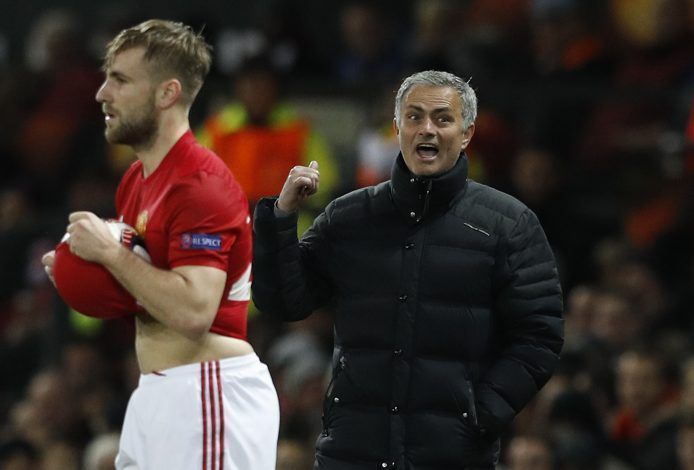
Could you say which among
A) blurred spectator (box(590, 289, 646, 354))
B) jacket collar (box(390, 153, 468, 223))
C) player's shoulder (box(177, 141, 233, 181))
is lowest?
blurred spectator (box(590, 289, 646, 354))

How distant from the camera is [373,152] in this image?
9773mm

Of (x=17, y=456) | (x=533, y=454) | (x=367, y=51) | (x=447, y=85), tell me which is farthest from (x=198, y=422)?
Result: (x=367, y=51)

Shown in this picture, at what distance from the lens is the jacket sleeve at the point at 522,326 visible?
5.08 meters

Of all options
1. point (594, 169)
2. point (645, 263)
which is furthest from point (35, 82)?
point (645, 263)

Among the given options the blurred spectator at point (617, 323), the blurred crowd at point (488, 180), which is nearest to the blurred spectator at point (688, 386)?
the blurred crowd at point (488, 180)

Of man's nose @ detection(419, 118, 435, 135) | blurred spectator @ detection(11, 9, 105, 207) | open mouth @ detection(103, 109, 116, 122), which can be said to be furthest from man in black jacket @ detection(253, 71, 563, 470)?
blurred spectator @ detection(11, 9, 105, 207)

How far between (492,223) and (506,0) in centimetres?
689

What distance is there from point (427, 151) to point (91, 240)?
110 cm

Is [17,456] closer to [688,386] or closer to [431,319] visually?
[688,386]

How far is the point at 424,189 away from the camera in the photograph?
515cm

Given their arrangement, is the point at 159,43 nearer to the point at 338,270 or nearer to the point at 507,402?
the point at 338,270

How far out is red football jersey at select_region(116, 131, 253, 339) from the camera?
5043 mm

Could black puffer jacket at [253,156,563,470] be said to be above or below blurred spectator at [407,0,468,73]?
below

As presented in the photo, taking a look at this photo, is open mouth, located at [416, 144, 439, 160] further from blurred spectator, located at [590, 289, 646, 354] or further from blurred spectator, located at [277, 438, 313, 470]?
blurred spectator, located at [590, 289, 646, 354]
